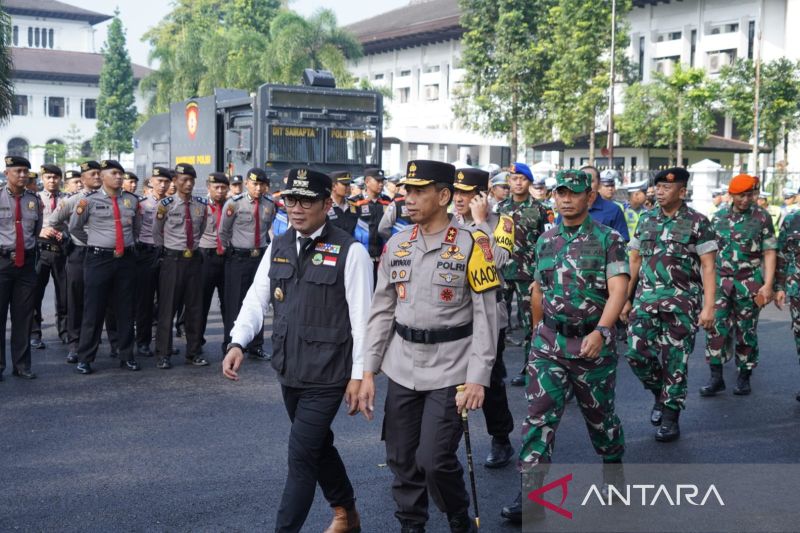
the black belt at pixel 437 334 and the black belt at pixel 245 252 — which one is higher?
the black belt at pixel 437 334

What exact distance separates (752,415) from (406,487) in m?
4.47

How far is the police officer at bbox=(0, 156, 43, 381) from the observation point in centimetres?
935

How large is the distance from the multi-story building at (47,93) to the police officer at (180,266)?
67941mm

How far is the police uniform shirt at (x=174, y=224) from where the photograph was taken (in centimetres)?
1028

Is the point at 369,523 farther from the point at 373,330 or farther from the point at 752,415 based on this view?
the point at 752,415

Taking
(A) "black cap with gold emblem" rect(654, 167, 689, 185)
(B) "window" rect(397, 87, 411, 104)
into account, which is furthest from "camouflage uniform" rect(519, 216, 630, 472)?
(B) "window" rect(397, 87, 411, 104)

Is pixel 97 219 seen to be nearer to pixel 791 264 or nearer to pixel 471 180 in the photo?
pixel 471 180

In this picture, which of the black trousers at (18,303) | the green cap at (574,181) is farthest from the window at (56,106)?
the green cap at (574,181)

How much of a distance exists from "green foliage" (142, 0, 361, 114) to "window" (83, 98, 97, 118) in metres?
29.7

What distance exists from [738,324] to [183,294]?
5.57m

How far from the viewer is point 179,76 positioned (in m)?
47.2

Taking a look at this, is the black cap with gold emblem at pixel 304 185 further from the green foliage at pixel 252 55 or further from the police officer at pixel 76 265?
the green foliage at pixel 252 55

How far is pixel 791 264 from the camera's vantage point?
923 cm

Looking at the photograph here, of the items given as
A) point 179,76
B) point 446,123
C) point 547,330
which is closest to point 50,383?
point 547,330
